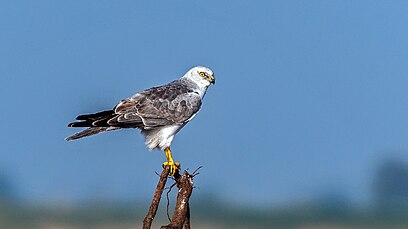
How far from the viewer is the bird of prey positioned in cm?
565

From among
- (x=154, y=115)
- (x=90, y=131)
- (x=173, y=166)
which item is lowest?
(x=173, y=166)

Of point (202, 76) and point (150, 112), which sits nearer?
point (150, 112)

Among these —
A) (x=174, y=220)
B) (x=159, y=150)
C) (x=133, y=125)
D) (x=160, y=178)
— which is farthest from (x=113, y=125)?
(x=174, y=220)

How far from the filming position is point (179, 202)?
461 cm

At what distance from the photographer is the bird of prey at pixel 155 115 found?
5.65 meters

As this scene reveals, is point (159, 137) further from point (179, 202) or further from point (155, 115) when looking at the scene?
point (179, 202)

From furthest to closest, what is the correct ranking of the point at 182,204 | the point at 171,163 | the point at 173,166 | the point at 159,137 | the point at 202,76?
the point at 202,76 < the point at 159,137 < the point at 171,163 < the point at 173,166 < the point at 182,204

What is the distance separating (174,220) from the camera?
4.47 meters

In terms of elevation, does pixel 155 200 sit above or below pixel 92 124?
below

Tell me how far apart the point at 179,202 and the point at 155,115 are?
1711 mm

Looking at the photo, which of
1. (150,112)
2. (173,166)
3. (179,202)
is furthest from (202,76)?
(179,202)

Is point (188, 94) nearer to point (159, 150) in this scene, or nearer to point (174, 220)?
point (159, 150)

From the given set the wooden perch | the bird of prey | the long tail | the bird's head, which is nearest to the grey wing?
the bird of prey

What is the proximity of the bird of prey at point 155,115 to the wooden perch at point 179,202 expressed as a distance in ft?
2.25
